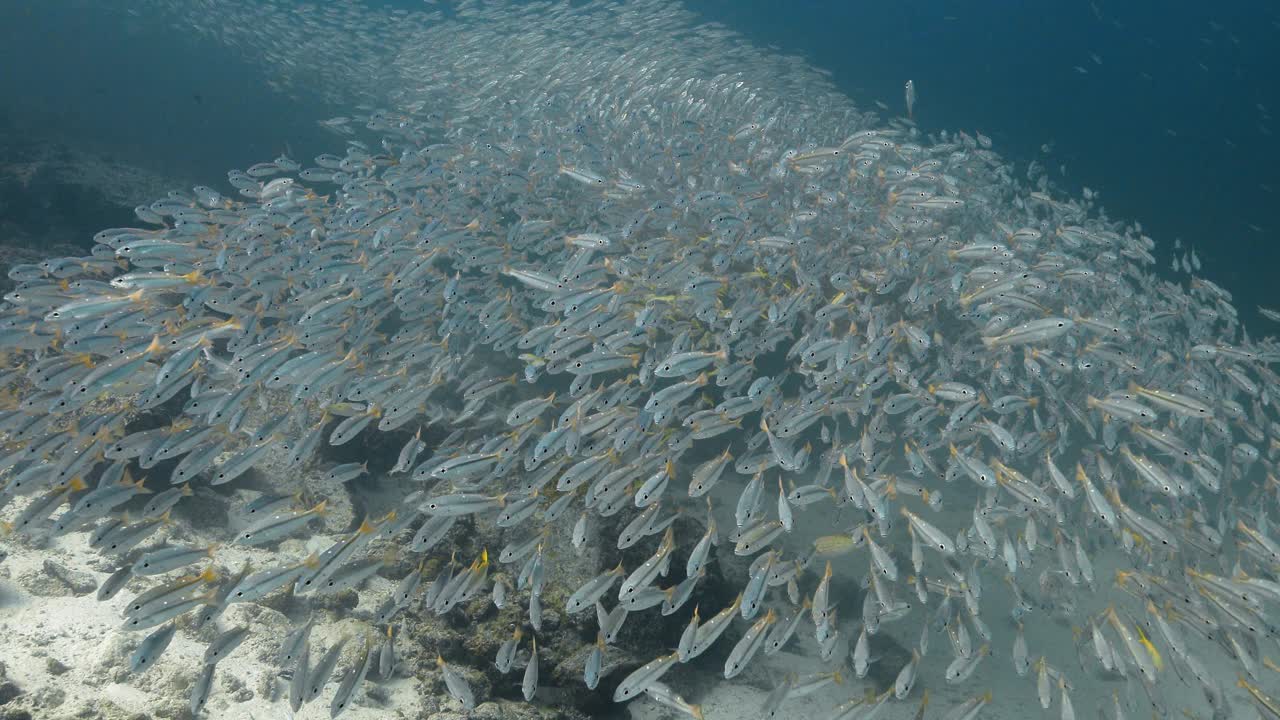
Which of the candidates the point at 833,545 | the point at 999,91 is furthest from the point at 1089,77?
the point at 833,545

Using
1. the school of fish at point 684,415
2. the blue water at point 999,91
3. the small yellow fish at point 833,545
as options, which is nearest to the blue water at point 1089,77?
the blue water at point 999,91

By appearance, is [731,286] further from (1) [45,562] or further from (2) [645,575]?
(1) [45,562]

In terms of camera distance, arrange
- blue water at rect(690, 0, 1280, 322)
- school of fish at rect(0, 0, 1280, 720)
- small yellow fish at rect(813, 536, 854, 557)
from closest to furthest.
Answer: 1. school of fish at rect(0, 0, 1280, 720)
2. small yellow fish at rect(813, 536, 854, 557)
3. blue water at rect(690, 0, 1280, 322)

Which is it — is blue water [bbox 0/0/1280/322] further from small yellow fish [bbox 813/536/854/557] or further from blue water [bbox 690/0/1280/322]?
small yellow fish [bbox 813/536/854/557]

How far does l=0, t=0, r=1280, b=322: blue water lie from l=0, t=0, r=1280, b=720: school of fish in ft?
59.0

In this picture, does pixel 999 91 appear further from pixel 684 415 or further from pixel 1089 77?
pixel 684 415

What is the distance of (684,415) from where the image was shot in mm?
6539

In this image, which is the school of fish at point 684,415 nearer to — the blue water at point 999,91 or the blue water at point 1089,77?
the blue water at point 999,91

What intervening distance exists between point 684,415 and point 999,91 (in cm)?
7345

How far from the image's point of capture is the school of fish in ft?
14.4

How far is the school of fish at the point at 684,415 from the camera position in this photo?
4.39 metres

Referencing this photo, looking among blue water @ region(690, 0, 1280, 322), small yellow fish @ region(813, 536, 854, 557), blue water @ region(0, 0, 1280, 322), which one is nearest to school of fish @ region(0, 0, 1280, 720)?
small yellow fish @ region(813, 536, 854, 557)

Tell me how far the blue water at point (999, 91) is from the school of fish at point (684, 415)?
59.0 feet

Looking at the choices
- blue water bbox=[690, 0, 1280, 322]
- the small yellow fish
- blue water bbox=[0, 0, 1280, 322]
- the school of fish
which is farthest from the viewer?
blue water bbox=[690, 0, 1280, 322]
